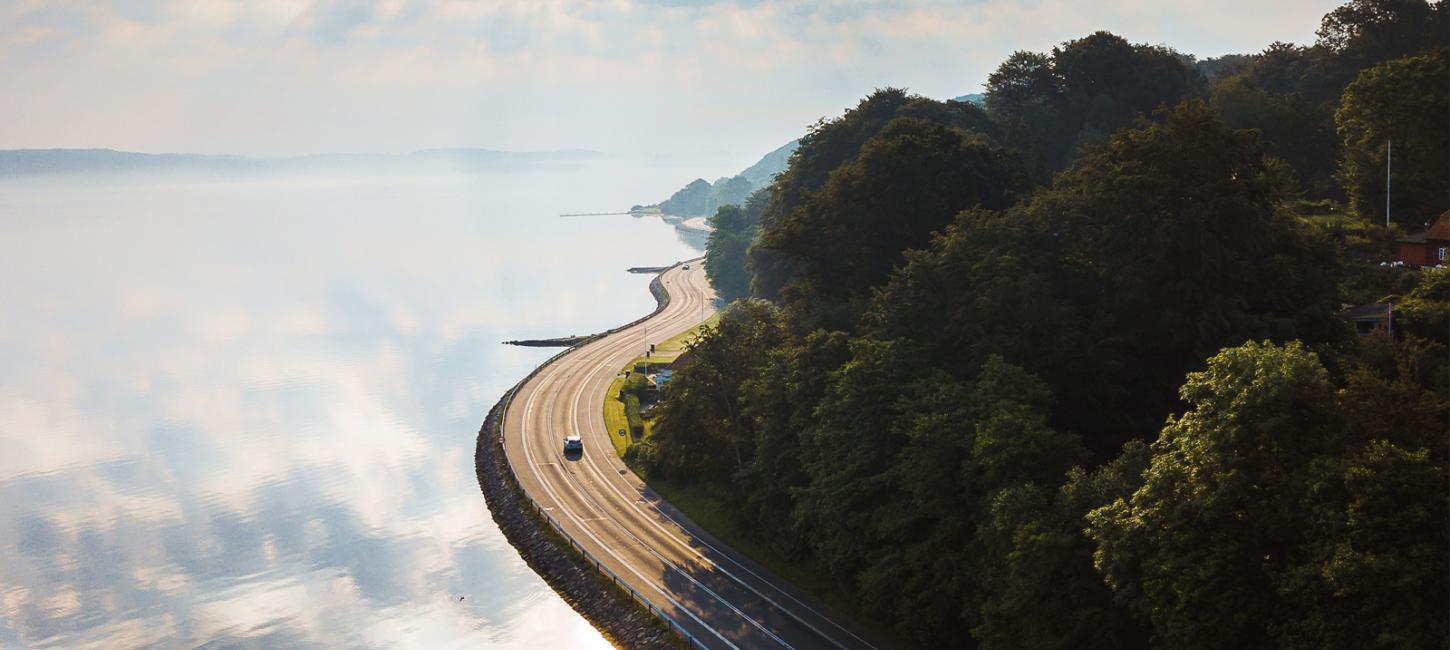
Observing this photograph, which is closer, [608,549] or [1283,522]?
[1283,522]

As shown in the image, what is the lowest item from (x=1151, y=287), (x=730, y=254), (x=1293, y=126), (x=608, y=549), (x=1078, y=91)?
(x=608, y=549)

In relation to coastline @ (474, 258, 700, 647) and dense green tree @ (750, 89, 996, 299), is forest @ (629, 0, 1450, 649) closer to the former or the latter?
coastline @ (474, 258, 700, 647)

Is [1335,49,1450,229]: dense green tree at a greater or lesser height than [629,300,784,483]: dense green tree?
greater

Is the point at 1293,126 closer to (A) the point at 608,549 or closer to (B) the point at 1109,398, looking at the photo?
(B) the point at 1109,398

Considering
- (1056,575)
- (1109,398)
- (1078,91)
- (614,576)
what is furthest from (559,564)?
(1078,91)

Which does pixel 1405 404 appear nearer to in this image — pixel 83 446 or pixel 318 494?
pixel 318 494

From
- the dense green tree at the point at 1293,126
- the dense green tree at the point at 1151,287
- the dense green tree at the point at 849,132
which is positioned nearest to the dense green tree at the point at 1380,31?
the dense green tree at the point at 1293,126

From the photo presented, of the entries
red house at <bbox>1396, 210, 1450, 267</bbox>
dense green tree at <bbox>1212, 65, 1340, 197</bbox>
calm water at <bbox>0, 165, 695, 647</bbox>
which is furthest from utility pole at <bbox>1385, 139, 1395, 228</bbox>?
calm water at <bbox>0, 165, 695, 647</bbox>
